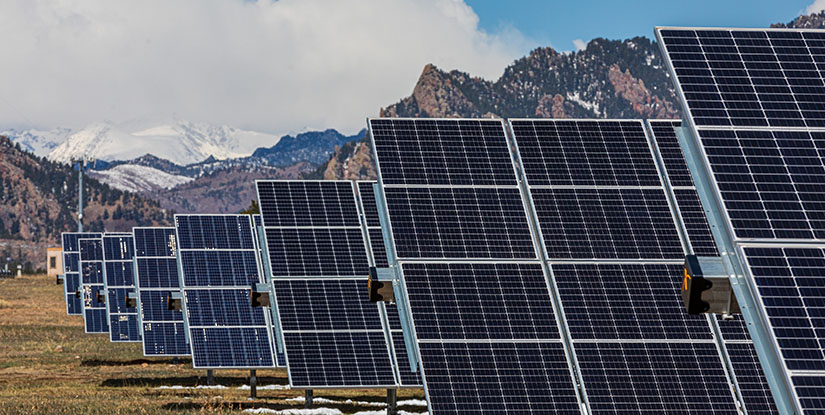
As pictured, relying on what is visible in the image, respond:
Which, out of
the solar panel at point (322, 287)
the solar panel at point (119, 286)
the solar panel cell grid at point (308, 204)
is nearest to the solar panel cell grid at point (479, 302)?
the solar panel at point (322, 287)

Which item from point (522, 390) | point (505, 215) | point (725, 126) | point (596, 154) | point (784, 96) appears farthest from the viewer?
point (596, 154)

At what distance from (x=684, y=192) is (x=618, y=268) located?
3.24 m

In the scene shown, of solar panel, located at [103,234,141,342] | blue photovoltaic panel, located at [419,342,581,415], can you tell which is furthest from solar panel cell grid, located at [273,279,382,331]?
solar panel, located at [103,234,141,342]

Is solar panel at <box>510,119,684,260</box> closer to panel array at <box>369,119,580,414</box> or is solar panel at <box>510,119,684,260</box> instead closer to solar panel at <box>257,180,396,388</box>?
panel array at <box>369,119,580,414</box>

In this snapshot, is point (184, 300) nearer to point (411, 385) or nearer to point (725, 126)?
point (411, 385)

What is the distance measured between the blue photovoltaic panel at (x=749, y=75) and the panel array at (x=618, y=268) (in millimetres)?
4703

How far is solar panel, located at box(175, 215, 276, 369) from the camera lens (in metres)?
37.8

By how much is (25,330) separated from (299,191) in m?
56.7

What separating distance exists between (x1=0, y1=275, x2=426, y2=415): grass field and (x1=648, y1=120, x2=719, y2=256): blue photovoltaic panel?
12951mm

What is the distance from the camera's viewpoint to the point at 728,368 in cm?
1855

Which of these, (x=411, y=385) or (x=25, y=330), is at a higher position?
(x=25, y=330)

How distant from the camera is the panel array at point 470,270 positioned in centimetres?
1761

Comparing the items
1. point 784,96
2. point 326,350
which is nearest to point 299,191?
point 326,350

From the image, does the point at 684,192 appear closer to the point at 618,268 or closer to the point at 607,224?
the point at 607,224
